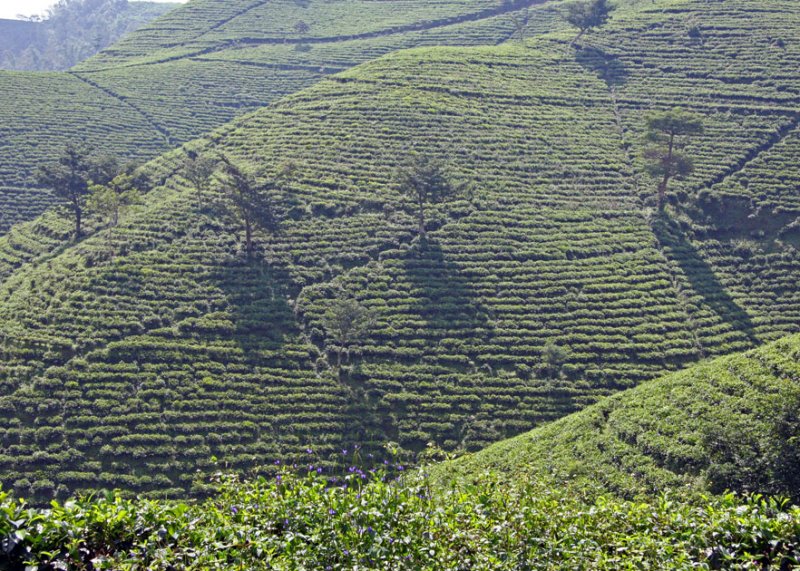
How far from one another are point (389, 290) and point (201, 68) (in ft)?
253

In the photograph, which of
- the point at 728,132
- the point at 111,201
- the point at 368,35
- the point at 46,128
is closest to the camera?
the point at 111,201

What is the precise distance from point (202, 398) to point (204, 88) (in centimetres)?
7525

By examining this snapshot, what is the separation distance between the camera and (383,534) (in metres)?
11.3

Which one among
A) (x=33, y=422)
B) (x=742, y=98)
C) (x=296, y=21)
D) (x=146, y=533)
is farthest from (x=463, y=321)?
(x=296, y=21)

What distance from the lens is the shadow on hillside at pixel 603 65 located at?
80231 mm

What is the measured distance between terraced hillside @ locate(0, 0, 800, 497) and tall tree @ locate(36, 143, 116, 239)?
3301 mm

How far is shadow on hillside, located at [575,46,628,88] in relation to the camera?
263 ft

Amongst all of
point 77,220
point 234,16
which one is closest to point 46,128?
point 77,220

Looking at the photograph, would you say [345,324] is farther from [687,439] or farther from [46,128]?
[46,128]

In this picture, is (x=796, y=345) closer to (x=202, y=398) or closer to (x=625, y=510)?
(x=625, y=510)

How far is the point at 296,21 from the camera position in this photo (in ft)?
426

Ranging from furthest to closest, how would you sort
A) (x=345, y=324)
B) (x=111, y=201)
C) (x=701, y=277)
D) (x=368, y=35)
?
1. (x=368, y=35)
2. (x=111, y=201)
3. (x=701, y=277)
4. (x=345, y=324)

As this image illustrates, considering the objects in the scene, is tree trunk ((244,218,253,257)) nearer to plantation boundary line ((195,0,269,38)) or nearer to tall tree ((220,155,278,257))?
tall tree ((220,155,278,257))

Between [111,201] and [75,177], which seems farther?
[75,177]
